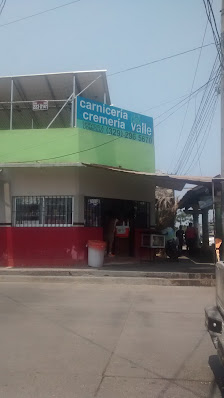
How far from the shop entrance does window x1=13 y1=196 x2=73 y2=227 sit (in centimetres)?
163

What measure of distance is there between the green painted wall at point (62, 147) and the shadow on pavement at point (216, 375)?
9.23 metres

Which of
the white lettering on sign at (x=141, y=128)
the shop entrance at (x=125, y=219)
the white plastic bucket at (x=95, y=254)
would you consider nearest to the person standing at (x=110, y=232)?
the shop entrance at (x=125, y=219)

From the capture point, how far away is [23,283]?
11789mm

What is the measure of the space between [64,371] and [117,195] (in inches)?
422

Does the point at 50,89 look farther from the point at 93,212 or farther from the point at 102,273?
the point at 102,273

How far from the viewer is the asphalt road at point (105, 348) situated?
4301 mm

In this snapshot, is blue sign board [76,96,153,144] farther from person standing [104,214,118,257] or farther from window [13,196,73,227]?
person standing [104,214,118,257]

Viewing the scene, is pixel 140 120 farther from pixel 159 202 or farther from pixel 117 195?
pixel 159 202

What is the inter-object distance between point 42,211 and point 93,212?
5.45ft

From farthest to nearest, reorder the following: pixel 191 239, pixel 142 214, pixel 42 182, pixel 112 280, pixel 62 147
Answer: pixel 191 239 → pixel 142 214 → pixel 42 182 → pixel 62 147 → pixel 112 280

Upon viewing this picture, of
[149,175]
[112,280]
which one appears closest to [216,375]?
[112,280]

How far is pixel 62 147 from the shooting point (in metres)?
13.8

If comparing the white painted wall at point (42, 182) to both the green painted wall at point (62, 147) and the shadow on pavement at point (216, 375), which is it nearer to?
the green painted wall at point (62, 147)

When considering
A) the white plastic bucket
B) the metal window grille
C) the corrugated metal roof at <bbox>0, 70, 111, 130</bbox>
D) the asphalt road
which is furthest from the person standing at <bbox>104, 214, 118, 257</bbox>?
the asphalt road
